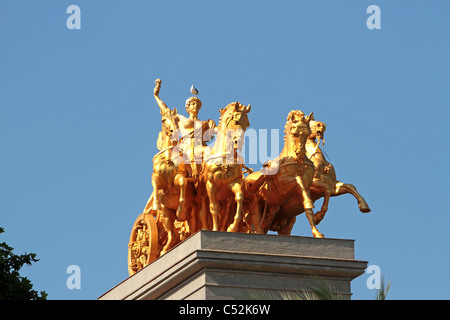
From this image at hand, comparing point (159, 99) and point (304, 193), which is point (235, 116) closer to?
point (304, 193)

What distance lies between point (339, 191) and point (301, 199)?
124cm

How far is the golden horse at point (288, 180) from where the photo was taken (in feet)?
96.2

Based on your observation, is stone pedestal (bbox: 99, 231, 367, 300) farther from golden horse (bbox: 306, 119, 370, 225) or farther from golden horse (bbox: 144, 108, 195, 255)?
golden horse (bbox: 306, 119, 370, 225)

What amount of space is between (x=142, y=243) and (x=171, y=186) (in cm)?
209

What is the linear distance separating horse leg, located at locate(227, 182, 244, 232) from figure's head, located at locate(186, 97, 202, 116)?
241 centimetres

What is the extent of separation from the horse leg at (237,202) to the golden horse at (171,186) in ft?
3.63

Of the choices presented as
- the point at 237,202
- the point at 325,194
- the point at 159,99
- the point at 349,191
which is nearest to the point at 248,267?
the point at 237,202

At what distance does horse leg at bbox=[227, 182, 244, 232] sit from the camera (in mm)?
28812

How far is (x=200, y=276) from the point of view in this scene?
1072 inches

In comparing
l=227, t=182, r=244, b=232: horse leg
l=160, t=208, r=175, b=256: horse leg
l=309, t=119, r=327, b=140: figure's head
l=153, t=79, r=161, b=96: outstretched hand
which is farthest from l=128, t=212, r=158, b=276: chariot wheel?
l=309, t=119, r=327, b=140: figure's head

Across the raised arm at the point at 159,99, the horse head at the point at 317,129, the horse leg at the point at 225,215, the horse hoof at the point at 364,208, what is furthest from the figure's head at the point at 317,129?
the raised arm at the point at 159,99

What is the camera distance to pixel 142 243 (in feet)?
102
